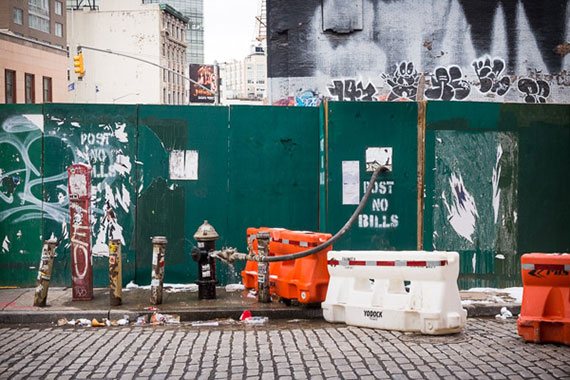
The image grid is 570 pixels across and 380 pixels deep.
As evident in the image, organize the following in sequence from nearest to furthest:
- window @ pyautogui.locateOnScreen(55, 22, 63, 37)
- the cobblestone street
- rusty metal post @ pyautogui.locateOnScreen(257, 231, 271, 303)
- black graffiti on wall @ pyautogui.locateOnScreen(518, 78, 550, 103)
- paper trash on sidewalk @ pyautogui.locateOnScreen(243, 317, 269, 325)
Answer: the cobblestone street, paper trash on sidewalk @ pyautogui.locateOnScreen(243, 317, 269, 325), rusty metal post @ pyautogui.locateOnScreen(257, 231, 271, 303), black graffiti on wall @ pyautogui.locateOnScreen(518, 78, 550, 103), window @ pyautogui.locateOnScreen(55, 22, 63, 37)

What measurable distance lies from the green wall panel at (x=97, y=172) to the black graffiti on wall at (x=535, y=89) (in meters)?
9.19

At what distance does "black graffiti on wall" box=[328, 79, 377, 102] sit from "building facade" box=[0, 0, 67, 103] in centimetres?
2992

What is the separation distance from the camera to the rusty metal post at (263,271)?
883 cm

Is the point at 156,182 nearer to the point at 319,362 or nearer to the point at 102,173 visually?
the point at 102,173

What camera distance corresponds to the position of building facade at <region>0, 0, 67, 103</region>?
41.9 metres

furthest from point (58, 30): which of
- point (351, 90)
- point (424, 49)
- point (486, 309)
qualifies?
point (486, 309)

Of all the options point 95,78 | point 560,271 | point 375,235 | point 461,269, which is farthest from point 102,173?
point 95,78

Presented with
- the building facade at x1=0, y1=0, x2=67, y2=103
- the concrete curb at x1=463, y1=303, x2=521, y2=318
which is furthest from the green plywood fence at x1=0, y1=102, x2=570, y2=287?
the building facade at x1=0, y1=0, x2=67, y2=103

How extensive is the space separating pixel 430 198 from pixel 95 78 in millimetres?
76741

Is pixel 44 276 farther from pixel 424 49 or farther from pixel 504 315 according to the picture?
pixel 424 49

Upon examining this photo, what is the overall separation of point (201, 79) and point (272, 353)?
66.8m

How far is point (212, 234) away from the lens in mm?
9188

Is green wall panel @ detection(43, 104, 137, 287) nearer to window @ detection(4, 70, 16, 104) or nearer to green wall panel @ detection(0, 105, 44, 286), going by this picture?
green wall panel @ detection(0, 105, 44, 286)

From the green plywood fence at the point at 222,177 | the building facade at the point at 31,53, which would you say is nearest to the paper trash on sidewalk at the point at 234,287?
the green plywood fence at the point at 222,177
